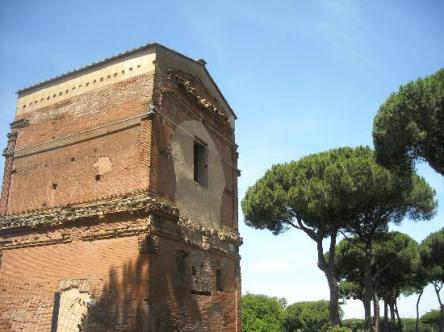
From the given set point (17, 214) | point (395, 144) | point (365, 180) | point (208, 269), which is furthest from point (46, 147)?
point (365, 180)

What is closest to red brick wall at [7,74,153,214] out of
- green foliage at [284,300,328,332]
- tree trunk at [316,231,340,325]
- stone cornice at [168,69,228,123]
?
stone cornice at [168,69,228,123]

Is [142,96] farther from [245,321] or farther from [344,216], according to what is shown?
[245,321]

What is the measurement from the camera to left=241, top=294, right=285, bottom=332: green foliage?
19844mm

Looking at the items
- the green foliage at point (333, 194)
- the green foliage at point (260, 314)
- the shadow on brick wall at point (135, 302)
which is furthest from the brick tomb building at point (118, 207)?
the green foliage at point (260, 314)

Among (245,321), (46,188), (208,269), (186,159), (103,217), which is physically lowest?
(245,321)

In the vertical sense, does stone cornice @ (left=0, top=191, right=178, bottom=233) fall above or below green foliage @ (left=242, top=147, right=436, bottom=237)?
below

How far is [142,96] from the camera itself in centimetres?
1011

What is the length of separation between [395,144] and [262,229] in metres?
8.61

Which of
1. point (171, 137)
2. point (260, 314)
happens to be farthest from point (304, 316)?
point (171, 137)

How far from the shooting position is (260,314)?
20828 millimetres

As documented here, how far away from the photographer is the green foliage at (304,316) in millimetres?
34200

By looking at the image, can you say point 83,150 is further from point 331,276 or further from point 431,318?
point 431,318

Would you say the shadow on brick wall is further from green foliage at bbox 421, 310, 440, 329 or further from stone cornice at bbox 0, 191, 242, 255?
green foliage at bbox 421, 310, 440, 329

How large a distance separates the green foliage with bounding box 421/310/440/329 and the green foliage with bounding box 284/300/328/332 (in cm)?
1511
